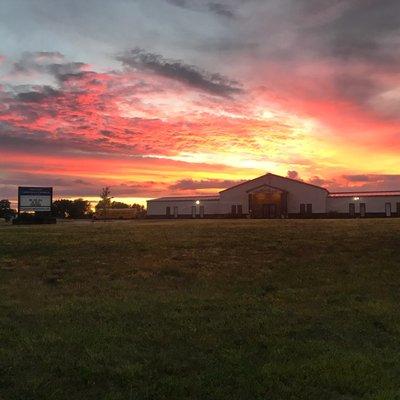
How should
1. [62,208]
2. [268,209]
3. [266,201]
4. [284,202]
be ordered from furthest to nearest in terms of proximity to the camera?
[62,208]
[266,201]
[268,209]
[284,202]

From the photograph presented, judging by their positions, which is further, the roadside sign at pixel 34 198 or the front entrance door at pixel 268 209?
the front entrance door at pixel 268 209

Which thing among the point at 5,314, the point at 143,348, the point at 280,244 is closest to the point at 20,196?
the point at 280,244

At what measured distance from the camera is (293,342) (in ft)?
31.6

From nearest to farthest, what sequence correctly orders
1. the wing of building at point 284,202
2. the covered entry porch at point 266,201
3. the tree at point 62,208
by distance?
the wing of building at point 284,202
the covered entry porch at point 266,201
the tree at point 62,208

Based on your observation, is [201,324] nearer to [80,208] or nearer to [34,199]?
[34,199]

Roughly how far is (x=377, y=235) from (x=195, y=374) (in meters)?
21.6

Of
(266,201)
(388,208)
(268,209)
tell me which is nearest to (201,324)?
(388,208)

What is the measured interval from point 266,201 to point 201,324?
283ft

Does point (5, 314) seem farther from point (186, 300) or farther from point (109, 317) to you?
point (186, 300)

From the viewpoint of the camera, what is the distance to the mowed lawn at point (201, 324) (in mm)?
7441

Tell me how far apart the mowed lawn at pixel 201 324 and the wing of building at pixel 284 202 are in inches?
2673

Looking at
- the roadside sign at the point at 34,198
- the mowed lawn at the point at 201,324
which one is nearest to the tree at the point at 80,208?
the roadside sign at the point at 34,198

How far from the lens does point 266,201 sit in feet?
315

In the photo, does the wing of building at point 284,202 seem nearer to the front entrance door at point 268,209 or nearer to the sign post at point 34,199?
the front entrance door at point 268,209
